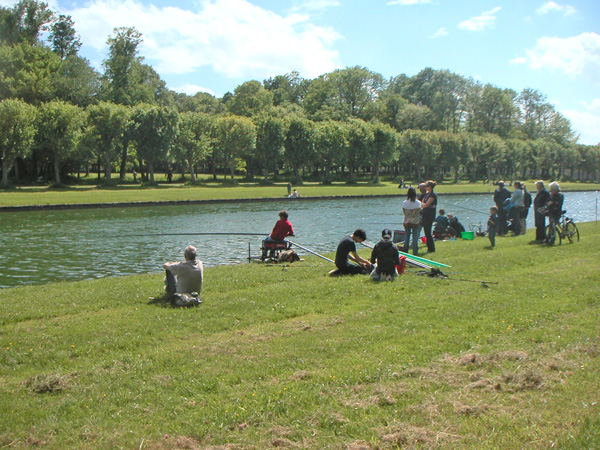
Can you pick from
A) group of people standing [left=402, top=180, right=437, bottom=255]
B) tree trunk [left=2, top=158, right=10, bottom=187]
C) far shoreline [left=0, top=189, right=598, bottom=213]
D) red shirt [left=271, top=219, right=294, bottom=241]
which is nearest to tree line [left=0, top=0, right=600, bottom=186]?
tree trunk [left=2, top=158, right=10, bottom=187]

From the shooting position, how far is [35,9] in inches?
3573

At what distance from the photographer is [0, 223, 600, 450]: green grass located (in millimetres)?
5164

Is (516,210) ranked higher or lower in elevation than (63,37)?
lower

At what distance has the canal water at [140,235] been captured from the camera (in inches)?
786

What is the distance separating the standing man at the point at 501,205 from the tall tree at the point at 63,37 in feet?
314

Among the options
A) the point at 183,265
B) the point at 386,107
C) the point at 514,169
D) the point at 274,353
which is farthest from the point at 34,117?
the point at 514,169

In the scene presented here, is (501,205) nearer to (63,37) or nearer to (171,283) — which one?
(171,283)

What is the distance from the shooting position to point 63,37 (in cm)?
10019

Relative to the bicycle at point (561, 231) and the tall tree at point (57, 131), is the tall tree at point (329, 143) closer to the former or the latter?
the tall tree at point (57, 131)

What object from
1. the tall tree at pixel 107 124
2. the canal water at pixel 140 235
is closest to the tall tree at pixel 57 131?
the tall tree at pixel 107 124

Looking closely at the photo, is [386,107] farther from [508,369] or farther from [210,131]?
[508,369]

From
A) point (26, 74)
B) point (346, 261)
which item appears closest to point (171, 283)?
point (346, 261)

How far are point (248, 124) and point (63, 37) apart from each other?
41409mm

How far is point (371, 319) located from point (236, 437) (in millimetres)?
4324
